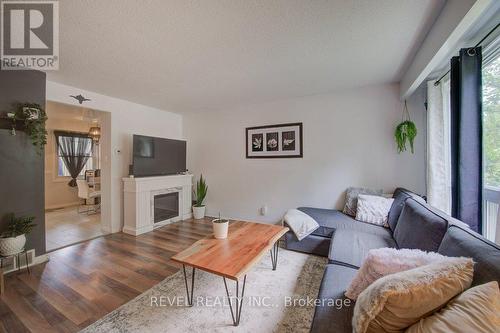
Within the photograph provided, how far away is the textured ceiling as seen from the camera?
4.80ft

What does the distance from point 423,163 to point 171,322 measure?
3.49m

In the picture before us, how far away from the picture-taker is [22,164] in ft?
7.61

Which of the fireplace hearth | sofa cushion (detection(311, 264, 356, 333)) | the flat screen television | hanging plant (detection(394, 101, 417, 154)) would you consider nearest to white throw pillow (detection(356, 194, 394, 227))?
hanging plant (detection(394, 101, 417, 154))

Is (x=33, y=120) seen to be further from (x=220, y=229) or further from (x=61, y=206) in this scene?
(x=61, y=206)

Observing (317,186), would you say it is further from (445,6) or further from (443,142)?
(445,6)

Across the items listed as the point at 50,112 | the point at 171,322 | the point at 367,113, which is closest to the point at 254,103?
the point at 367,113

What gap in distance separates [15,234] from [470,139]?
4.44 m

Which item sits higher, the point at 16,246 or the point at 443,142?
the point at 443,142

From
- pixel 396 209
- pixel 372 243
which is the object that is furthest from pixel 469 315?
pixel 396 209

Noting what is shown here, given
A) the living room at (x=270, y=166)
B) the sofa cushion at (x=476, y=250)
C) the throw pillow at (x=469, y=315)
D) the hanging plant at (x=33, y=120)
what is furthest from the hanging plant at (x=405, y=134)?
the hanging plant at (x=33, y=120)

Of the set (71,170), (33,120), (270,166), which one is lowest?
(71,170)

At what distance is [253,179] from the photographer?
3943 mm

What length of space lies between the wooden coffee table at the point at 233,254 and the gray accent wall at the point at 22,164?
216 cm

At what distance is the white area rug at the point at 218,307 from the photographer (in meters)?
1.49
